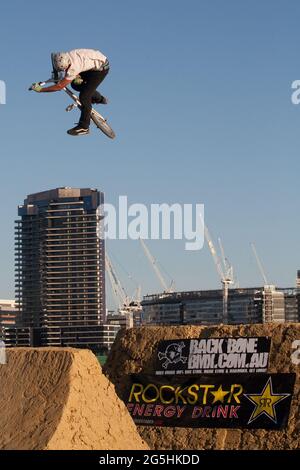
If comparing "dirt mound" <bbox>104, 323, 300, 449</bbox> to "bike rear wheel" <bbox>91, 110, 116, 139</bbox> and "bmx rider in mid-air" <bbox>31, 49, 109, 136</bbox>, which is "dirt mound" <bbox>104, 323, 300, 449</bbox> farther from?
"bmx rider in mid-air" <bbox>31, 49, 109, 136</bbox>

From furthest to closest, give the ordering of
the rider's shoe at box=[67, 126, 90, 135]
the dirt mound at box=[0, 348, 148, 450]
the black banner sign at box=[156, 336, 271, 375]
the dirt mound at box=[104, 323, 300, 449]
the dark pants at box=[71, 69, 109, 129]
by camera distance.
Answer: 1. the black banner sign at box=[156, 336, 271, 375]
2. the dirt mound at box=[104, 323, 300, 449]
3. the dirt mound at box=[0, 348, 148, 450]
4. the rider's shoe at box=[67, 126, 90, 135]
5. the dark pants at box=[71, 69, 109, 129]

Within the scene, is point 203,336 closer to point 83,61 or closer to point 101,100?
point 101,100

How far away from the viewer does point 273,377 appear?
34.0 m

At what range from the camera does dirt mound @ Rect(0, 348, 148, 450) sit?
2447 cm

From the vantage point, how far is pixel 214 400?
34.3m

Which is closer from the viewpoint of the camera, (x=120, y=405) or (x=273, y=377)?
(x=120, y=405)

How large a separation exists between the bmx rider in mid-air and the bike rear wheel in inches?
19.1

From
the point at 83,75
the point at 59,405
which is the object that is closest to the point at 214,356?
the point at 59,405

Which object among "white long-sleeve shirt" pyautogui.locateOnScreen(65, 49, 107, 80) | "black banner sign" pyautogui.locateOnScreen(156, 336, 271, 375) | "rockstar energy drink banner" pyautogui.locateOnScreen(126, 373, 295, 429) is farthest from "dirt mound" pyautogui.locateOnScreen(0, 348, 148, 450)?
"white long-sleeve shirt" pyautogui.locateOnScreen(65, 49, 107, 80)

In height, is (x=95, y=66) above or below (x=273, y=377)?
above
